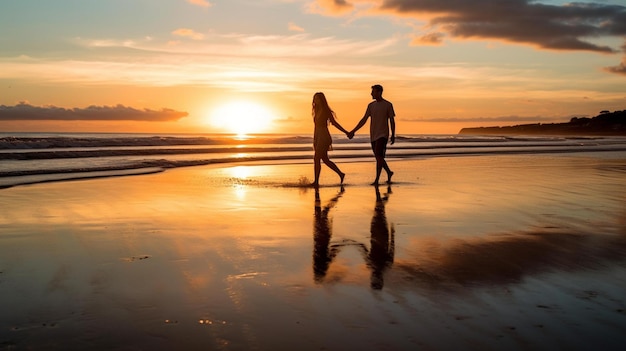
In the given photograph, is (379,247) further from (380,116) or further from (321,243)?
(380,116)

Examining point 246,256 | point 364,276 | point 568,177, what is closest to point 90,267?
point 246,256

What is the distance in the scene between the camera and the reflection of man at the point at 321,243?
4867 millimetres

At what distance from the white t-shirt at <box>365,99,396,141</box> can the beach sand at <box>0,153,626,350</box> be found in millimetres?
3485

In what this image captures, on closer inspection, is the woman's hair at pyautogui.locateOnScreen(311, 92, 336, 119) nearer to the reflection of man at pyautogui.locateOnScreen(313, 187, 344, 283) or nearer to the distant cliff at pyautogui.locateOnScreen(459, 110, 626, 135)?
the reflection of man at pyautogui.locateOnScreen(313, 187, 344, 283)

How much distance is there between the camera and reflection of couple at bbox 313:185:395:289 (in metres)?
4.79

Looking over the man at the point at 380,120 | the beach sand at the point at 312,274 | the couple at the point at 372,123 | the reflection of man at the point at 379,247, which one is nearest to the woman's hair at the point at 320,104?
the couple at the point at 372,123

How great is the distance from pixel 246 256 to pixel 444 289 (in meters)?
2.03

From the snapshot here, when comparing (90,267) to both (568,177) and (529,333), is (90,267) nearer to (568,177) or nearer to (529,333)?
(529,333)

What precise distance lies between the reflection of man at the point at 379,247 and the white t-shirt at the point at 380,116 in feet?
15.0

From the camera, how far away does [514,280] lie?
14.6 ft

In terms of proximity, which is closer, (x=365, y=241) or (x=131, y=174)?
(x=365, y=241)

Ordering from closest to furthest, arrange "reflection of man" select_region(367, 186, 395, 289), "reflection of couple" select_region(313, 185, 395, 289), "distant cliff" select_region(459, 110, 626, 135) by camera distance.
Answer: "reflection of man" select_region(367, 186, 395, 289)
"reflection of couple" select_region(313, 185, 395, 289)
"distant cliff" select_region(459, 110, 626, 135)

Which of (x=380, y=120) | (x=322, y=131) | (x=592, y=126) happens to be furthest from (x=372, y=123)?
(x=592, y=126)

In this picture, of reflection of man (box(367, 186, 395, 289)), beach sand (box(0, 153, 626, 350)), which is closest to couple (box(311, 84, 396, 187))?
beach sand (box(0, 153, 626, 350))
